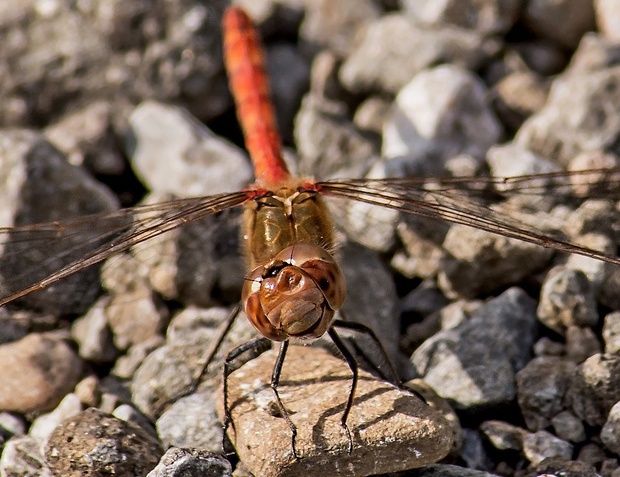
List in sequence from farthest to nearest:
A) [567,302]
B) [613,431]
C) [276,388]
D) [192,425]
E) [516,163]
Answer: [516,163], [567,302], [192,425], [276,388], [613,431]

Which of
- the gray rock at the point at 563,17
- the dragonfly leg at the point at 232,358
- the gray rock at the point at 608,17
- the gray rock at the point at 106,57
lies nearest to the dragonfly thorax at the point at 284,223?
the dragonfly leg at the point at 232,358

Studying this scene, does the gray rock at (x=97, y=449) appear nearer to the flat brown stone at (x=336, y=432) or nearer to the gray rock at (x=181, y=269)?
the flat brown stone at (x=336, y=432)

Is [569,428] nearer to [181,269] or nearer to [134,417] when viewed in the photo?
[134,417]

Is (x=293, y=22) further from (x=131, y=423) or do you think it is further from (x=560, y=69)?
(x=131, y=423)

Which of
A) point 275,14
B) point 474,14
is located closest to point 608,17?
point 474,14

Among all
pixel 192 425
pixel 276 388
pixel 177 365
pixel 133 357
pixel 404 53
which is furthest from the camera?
pixel 404 53

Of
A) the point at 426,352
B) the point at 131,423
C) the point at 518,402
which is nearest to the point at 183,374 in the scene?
the point at 131,423

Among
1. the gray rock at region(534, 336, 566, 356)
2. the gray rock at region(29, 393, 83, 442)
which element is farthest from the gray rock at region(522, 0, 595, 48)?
the gray rock at region(29, 393, 83, 442)
